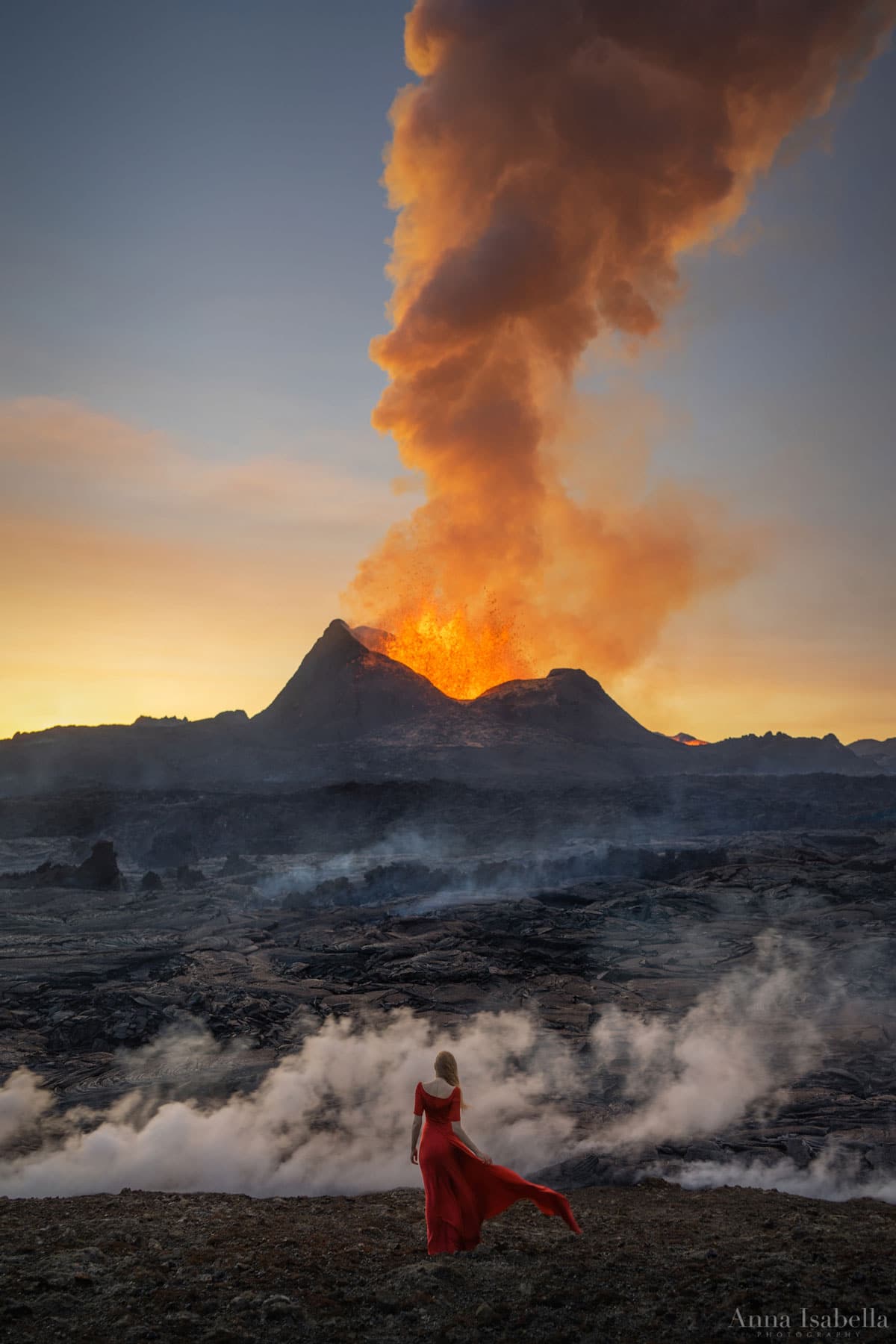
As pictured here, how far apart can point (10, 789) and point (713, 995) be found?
3245 inches

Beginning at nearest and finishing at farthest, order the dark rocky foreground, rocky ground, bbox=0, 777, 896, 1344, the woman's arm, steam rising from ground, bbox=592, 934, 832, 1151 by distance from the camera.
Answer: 1. the dark rocky foreground
2. rocky ground, bbox=0, 777, 896, 1344
3. the woman's arm
4. steam rising from ground, bbox=592, 934, 832, 1151

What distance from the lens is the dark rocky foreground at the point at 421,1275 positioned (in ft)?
17.5

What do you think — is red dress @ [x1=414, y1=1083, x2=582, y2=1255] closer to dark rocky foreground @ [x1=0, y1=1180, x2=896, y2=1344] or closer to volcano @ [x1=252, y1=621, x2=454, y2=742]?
dark rocky foreground @ [x1=0, y1=1180, x2=896, y2=1344]

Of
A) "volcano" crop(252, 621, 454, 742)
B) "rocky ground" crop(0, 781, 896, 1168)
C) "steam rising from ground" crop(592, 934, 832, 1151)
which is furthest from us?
"volcano" crop(252, 621, 454, 742)

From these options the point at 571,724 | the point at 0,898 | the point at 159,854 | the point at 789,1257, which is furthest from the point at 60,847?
the point at 571,724

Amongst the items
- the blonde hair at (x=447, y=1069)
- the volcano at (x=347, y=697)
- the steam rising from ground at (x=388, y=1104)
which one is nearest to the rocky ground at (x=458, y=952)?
the steam rising from ground at (x=388, y=1104)

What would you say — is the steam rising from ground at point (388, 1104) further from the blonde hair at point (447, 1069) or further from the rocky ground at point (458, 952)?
the blonde hair at point (447, 1069)

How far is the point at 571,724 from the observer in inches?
4301

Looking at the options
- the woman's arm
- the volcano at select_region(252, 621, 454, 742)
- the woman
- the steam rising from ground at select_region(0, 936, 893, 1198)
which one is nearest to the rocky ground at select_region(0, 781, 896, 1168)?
the steam rising from ground at select_region(0, 936, 893, 1198)

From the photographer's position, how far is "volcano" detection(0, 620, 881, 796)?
8825cm

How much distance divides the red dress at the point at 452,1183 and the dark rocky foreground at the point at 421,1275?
0.16 metres

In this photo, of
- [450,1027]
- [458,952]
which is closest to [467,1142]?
[450,1027]

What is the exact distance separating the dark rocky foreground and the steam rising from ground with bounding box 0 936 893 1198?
2153mm

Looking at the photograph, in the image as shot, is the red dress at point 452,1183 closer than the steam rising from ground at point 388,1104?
Yes
